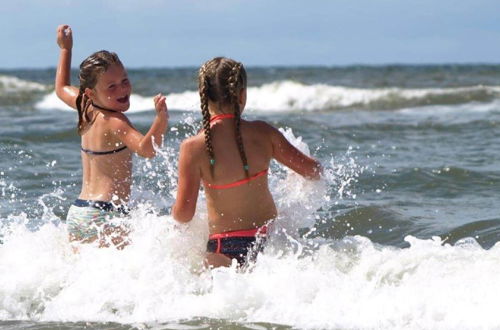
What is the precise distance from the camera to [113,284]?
4.94m

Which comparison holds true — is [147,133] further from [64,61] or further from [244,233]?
[64,61]

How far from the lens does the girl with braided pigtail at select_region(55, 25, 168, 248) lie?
208 inches

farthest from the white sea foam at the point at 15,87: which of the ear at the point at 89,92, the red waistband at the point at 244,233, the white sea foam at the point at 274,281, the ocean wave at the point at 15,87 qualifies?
the red waistband at the point at 244,233

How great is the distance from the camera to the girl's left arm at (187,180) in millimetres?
4715

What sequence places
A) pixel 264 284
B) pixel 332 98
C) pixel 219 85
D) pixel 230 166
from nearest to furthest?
pixel 264 284 → pixel 219 85 → pixel 230 166 → pixel 332 98

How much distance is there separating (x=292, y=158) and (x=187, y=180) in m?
0.59

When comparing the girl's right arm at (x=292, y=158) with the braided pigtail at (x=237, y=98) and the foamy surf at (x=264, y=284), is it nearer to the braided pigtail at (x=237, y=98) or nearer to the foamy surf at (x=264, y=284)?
the braided pigtail at (x=237, y=98)

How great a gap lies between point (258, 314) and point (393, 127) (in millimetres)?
10502

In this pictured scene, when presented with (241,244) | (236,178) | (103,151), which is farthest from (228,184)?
(103,151)

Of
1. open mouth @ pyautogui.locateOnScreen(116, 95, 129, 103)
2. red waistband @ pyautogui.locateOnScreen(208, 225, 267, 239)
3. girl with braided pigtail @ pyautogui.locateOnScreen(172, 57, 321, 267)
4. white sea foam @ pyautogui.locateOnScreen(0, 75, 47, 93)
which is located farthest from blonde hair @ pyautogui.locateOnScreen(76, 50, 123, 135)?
white sea foam @ pyautogui.locateOnScreen(0, 75, 47, 93)

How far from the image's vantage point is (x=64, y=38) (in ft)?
19.2

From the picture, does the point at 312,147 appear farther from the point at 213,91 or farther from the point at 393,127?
the point at 213,91

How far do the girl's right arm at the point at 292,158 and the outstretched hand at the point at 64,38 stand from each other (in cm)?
170

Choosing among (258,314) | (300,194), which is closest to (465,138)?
(300,194)
